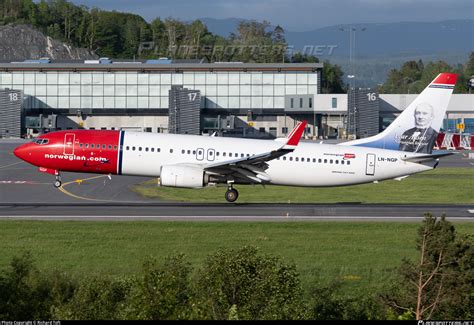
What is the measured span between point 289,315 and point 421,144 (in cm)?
2797

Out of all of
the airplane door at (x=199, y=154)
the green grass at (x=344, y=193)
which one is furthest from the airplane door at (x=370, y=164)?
the airplane door at (x=199, y=154)

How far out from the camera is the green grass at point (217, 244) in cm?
3022

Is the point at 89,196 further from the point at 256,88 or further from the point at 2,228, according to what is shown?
the point at 256,88

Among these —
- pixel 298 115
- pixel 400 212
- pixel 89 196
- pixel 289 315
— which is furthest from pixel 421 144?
pixel 298 115

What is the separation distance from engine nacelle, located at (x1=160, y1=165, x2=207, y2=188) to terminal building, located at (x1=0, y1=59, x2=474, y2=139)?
7914cm

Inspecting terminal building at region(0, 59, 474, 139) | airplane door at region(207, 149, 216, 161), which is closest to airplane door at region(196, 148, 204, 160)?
airplane door at region(207, 149, 216, 161)

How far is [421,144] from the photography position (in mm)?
46688

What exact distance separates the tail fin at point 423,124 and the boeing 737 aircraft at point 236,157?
5 cm

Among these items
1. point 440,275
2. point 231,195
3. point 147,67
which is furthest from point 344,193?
point 147,67

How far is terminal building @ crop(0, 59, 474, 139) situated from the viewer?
406 feet

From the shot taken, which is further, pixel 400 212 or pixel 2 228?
pixel 400 212

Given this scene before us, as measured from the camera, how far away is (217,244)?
32969 millimetres

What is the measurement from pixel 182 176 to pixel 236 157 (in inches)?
133

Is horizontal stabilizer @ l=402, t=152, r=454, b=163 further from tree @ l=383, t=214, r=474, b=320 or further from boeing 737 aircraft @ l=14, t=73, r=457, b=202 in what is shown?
tree @ l=383, t=214, r=474, b=320
